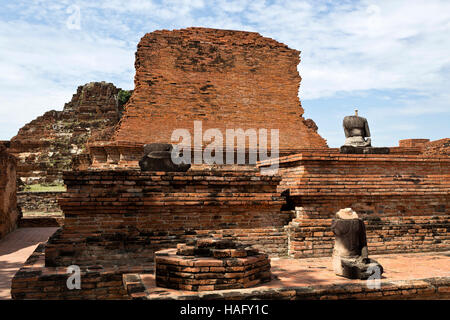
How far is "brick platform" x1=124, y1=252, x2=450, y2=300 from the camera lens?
3.84m

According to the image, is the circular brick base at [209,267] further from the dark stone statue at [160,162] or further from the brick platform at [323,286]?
the dark stone statue at [160,162]

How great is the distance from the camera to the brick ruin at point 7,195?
10874mm

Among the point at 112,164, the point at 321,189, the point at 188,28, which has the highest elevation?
the point at 188,28

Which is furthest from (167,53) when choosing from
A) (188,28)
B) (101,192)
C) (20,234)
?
(20,234)

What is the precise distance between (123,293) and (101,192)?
57.3 inches

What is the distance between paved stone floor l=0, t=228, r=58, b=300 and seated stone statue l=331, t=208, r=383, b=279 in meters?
4.29

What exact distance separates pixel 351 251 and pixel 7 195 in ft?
35.4

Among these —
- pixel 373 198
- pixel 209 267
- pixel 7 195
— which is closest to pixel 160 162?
pixel 209 267

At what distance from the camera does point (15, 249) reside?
9109 millimetres

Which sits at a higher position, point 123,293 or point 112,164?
point 112,164

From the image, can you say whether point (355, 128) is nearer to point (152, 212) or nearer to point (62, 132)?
point (152, 212)
